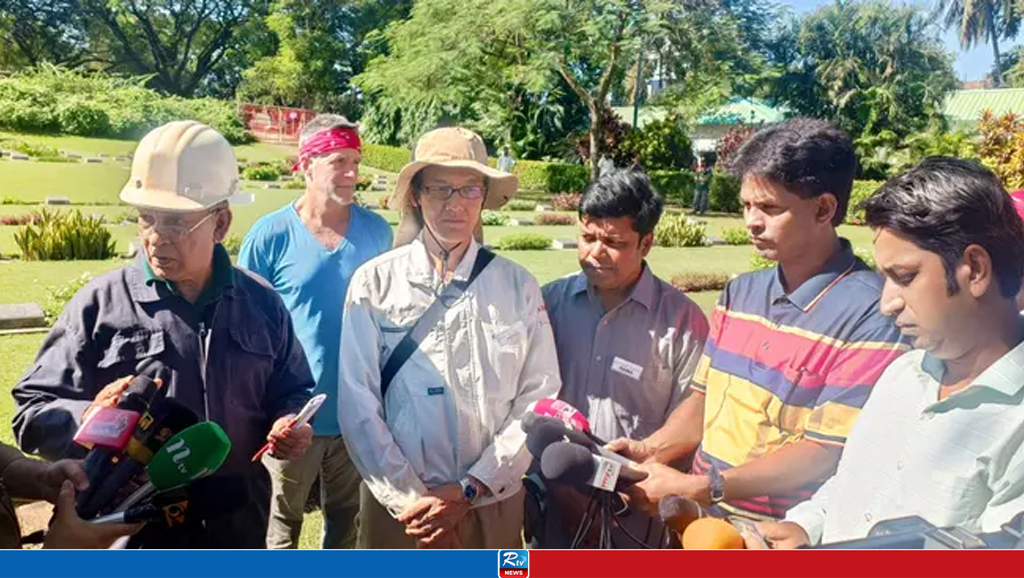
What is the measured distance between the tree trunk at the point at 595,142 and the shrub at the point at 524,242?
22 centimetres

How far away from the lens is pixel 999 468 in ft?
5.00

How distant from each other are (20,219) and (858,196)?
205 centimetres

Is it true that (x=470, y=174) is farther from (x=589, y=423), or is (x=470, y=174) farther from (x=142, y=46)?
(x=142, y=46)

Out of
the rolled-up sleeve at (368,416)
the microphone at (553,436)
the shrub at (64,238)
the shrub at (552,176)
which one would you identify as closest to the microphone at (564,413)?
the microphone at (553,436)

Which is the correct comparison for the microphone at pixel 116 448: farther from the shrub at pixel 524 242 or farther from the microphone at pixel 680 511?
the microphone at pixel 680 511

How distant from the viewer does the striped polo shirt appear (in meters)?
1.73

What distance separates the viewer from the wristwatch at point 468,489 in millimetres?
1994

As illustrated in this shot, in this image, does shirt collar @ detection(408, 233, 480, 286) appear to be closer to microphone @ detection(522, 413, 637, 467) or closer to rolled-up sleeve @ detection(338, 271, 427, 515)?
rolled-up sleeve @ detection(338, 271, 427, 515)

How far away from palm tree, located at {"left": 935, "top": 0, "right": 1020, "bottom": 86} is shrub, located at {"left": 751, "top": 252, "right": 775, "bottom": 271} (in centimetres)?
76

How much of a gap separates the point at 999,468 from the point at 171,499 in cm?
160

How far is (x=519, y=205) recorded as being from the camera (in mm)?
2217

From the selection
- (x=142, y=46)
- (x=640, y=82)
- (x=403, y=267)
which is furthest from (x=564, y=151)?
(x=142, y=46)

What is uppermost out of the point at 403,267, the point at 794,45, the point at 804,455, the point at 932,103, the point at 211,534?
the point at 794,45
